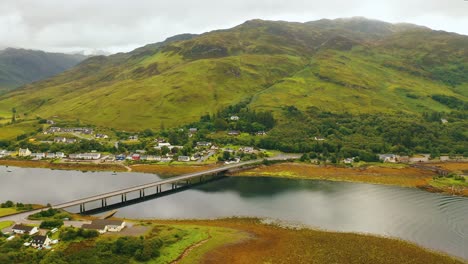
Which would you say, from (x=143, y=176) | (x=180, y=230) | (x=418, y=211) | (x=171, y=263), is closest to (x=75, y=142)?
(x=143, y=176)

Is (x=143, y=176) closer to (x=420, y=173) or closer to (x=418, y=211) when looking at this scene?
(x=418, y=211)

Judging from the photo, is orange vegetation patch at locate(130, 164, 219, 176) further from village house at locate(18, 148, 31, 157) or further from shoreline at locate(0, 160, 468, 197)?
village house at locate(18, 148, 31, 157)

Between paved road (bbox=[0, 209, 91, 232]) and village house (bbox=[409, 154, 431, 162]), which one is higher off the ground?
village house (bbox=[409, 154, 431, 162])

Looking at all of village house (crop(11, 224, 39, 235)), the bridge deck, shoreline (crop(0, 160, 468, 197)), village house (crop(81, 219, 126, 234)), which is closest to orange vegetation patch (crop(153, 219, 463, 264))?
village house (crop(81, 219, 126, 234))

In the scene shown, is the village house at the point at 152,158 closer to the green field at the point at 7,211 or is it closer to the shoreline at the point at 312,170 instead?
the shoreline at the point at 312,170

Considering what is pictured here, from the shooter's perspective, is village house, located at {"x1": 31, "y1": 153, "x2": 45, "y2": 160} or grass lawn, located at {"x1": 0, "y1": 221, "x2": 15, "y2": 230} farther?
village house, located at {"x1": 31, "y1": 153, "x2": 45, "y2": 160}

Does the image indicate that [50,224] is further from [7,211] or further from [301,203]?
[301,203]
